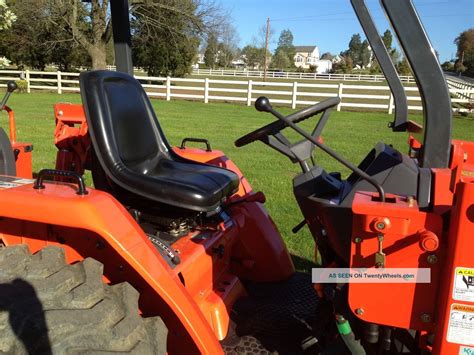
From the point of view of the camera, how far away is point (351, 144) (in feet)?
29.6

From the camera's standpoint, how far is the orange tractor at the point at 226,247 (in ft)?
4.74

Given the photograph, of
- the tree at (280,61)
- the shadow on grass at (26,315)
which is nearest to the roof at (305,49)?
the tree at (280,61)

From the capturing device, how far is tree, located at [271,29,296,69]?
2559 inches

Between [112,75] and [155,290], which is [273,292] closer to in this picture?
[155,290]

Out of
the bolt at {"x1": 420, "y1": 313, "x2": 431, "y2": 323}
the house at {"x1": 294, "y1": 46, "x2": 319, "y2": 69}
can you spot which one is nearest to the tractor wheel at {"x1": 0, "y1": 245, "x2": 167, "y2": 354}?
the bolt at {"x1": 420, "y1": 313, "x2": 431, "y2": 323}

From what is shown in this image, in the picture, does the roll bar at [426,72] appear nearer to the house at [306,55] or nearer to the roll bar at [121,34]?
the roll bar at [121,34]

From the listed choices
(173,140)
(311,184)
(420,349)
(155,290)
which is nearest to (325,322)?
(420,349)

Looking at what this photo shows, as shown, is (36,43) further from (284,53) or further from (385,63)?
(284,53)

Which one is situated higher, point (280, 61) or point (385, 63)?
point (385, 63)

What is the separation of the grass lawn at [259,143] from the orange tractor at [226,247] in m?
1.42

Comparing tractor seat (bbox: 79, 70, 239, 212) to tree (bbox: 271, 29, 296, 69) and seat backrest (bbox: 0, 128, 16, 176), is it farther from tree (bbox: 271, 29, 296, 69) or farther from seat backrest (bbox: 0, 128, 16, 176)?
tree (bbox: 271, 29, 296, 69)

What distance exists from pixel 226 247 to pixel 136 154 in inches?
26.4

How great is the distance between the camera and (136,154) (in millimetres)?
2535

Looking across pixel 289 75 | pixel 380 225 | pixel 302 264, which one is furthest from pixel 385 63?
pixel 289 75
